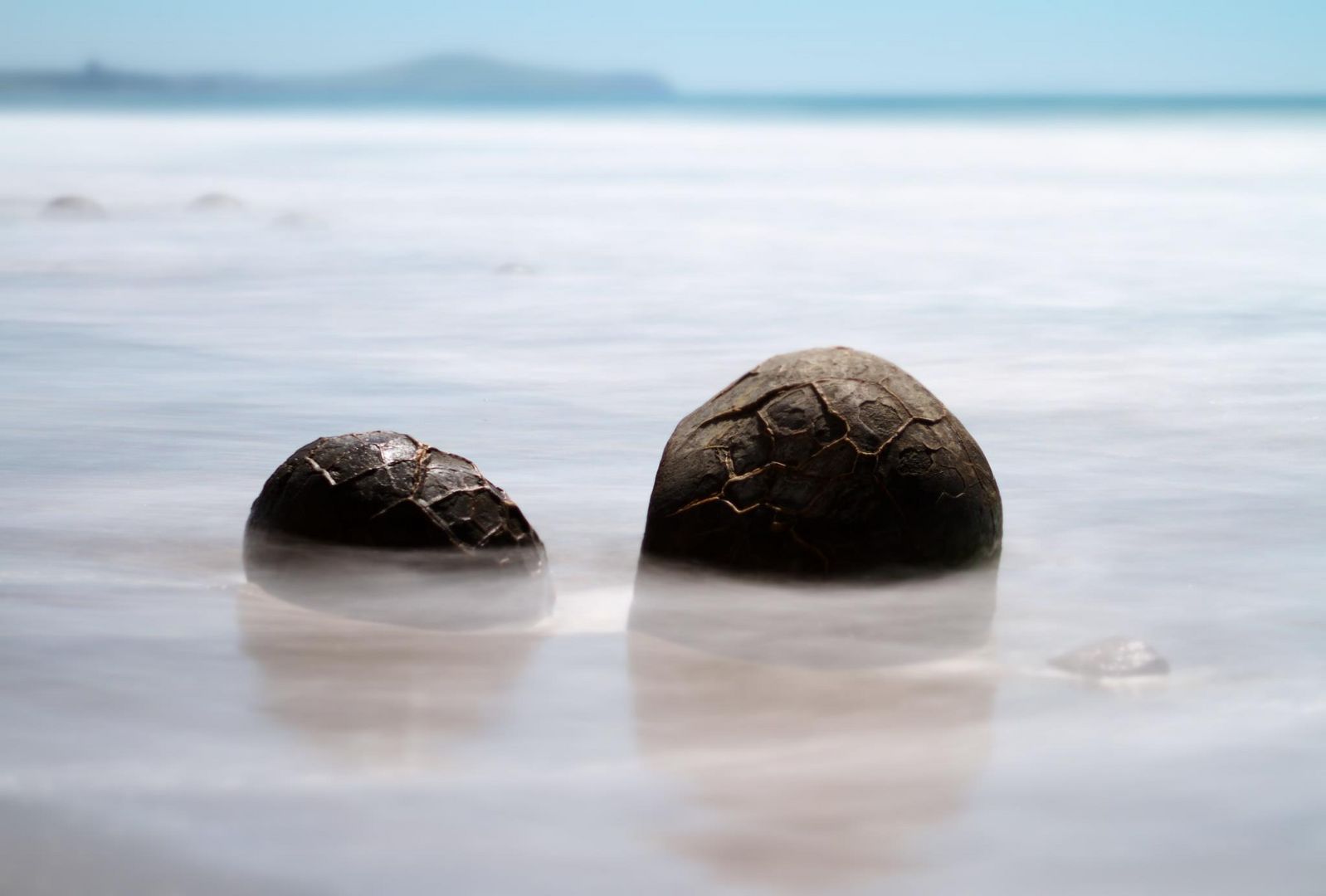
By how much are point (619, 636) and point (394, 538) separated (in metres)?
0.66

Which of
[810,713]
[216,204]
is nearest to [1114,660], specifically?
[810,713]

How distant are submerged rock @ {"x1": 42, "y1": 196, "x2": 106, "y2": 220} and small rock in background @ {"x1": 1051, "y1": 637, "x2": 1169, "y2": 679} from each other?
62.1 ft

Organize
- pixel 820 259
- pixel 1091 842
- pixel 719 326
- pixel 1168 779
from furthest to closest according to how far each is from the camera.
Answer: pixel 820 259 < pixel 719 326 < pixel 1168 779 < pixel 1091 842

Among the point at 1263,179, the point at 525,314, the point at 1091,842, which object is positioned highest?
the point at 1263,179

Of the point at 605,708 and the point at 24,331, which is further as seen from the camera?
the point at 24,331

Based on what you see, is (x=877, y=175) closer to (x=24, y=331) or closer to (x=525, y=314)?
(x=525, y=314)

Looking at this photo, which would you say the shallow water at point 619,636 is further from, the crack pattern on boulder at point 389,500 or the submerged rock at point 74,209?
the submerged rock at point 74,209

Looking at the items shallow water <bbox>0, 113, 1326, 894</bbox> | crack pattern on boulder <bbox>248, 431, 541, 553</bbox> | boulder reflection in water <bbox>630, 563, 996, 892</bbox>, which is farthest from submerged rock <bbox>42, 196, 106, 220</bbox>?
boulder reflection in water <bbox>630, 563, 996, 892</bbox>

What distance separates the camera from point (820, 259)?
1669cm

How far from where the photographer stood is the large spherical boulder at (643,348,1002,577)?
13.1 ft

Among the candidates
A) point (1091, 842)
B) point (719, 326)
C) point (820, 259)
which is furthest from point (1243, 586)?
point (820, 259)

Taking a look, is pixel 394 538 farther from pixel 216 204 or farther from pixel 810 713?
pixel 216 204

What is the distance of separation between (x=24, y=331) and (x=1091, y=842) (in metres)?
8.42

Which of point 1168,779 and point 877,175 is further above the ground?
point 877,175
